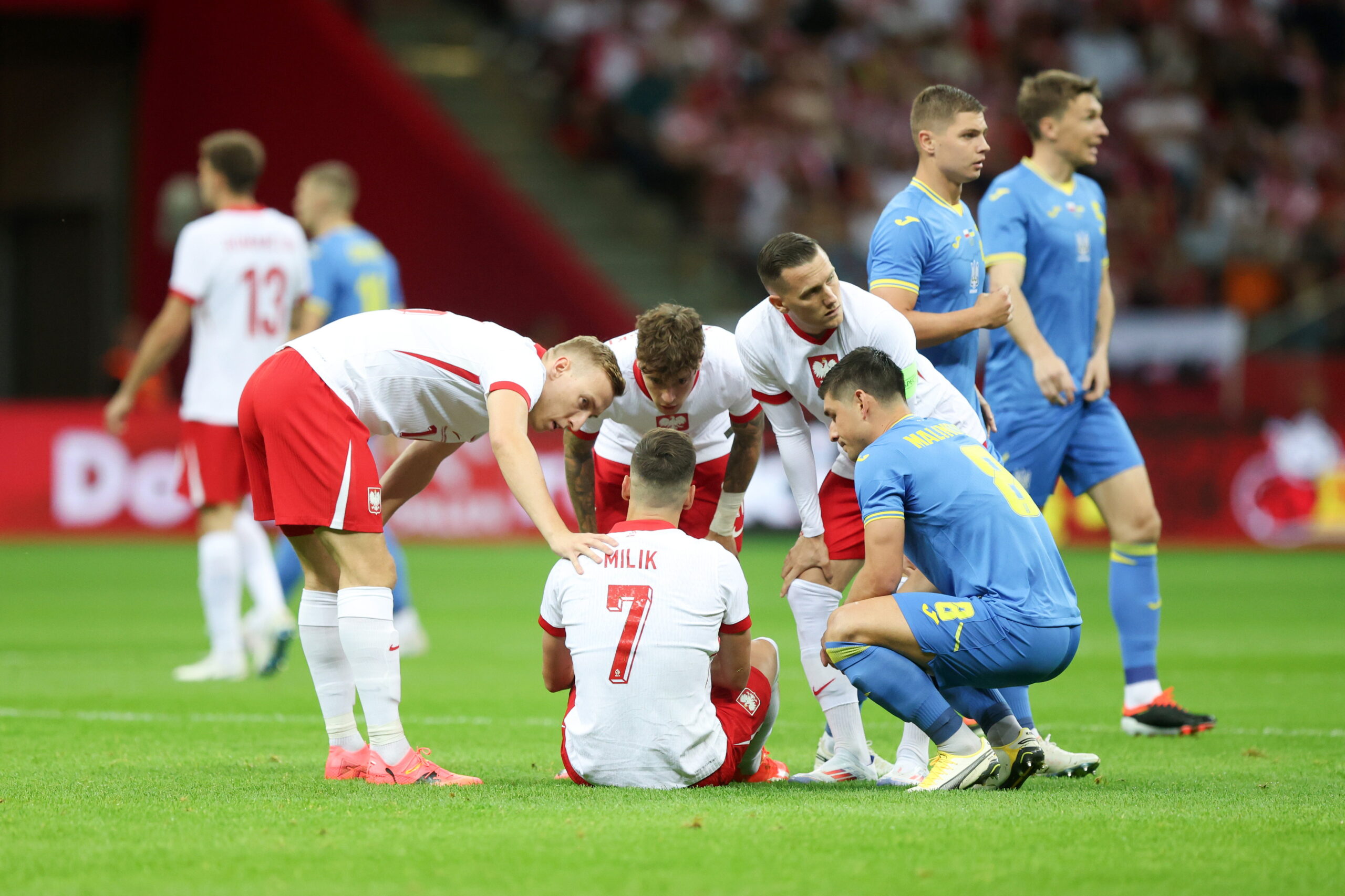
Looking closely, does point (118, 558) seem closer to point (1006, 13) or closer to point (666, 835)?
point (666, 835)

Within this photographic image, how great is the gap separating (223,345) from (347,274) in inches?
49.8

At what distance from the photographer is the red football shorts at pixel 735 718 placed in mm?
5234

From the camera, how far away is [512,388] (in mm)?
5145

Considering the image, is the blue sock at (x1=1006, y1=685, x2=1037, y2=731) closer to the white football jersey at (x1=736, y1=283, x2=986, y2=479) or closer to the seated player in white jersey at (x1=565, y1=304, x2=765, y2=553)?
the white football jersey at (x1=736, y1=283, x2=986, y2=479)

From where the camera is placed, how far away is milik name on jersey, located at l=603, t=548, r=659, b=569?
16.4 ft

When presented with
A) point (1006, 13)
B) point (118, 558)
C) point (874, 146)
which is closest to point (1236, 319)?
point (874, 146)

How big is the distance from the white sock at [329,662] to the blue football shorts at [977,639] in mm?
1925

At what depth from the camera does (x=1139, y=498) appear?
718 cm

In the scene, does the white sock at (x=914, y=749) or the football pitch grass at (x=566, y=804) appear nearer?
the football pitch grass at (x=566, y=804)

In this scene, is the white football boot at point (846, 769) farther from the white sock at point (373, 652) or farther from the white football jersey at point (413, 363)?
the white football jersey at point (413, 363)

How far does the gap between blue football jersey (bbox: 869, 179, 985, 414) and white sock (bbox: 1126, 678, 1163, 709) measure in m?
1.64

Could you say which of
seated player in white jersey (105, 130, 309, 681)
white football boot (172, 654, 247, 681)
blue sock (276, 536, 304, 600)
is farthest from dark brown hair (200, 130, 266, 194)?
white football boot (172, 654, 247, 681)

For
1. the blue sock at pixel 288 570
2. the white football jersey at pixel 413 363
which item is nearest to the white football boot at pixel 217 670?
the blue sock at pixel 288 570

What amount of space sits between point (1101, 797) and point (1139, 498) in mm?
2374
